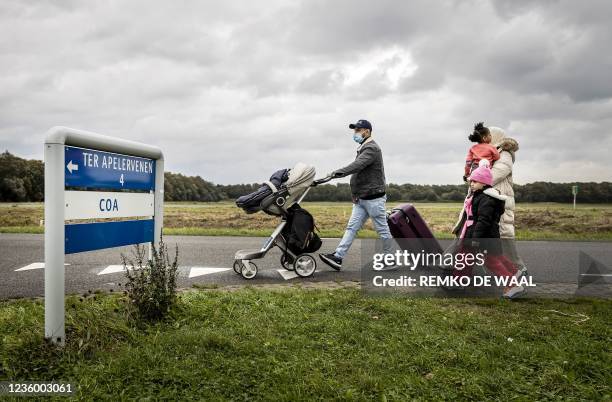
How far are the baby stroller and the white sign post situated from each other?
2348 millimetres

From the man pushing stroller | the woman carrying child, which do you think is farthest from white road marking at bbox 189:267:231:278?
the woman carrying child

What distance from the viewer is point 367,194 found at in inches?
316

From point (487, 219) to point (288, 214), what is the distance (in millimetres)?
2816

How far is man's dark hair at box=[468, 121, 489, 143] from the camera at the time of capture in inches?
260

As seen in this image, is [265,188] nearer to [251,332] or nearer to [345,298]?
[345,298]

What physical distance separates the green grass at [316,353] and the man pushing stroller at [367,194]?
111 inches

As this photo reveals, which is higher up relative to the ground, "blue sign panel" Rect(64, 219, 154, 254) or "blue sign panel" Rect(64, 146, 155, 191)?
"blue sign panel" Rect(64, 146, 155, 191)

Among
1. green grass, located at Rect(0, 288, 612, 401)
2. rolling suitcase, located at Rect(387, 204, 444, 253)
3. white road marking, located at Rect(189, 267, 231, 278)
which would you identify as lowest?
green grass, located at Rect(0, 288, 612, 401)

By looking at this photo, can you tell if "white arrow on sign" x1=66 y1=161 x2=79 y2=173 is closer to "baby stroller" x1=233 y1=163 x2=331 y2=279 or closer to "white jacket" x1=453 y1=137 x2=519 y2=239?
"baby stroller" x1=233 y1=163 x2=331 y2=279

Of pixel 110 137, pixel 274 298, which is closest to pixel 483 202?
pixel 274 298

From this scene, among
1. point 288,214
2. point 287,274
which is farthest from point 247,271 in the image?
point 288,214

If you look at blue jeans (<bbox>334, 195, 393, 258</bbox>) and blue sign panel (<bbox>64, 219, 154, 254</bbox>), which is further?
blue jeans (<bbox>334, 195, 393, 258</bbox>)

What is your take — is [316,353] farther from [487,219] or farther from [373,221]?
[373,221]

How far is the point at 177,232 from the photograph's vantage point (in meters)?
15.9
